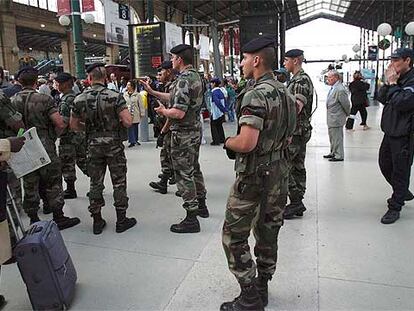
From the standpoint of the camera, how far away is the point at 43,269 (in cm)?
240

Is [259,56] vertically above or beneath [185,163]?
above

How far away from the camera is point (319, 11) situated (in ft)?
151

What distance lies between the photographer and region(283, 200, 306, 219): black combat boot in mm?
4055

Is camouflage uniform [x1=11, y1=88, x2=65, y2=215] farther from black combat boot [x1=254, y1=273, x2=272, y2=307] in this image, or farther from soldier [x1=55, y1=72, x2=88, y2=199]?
black combat boot [x1=254, y1=273, x2=272, y2=307]

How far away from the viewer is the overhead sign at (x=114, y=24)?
27.7 feet

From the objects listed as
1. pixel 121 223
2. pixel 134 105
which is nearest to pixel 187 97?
pixel 121 223

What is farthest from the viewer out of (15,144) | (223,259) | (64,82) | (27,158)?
(64,82)

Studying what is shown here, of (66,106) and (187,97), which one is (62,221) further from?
(187,97)

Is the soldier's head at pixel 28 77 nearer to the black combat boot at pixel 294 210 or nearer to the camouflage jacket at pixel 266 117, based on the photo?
the camouflage jacket at pixel 266 117

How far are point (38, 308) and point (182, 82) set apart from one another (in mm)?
2180

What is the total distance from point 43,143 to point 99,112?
855mm

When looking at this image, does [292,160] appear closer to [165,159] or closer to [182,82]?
[182,82]

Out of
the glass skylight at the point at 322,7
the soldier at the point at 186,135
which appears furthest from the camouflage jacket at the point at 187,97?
the glass skylight at the point at 322,7

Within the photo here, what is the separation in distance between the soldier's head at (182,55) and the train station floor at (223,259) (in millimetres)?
1608
